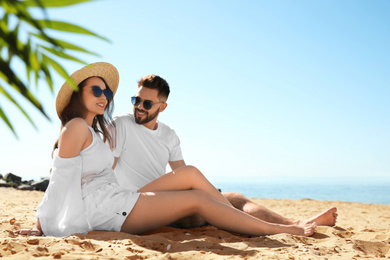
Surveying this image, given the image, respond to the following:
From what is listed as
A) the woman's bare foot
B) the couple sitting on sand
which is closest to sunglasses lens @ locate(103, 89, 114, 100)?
the couple sitting on sand

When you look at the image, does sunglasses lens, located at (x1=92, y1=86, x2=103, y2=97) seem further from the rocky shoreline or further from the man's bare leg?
the rocky shoreline

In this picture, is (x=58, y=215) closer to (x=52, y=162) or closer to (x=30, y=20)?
(x=52, y=162)

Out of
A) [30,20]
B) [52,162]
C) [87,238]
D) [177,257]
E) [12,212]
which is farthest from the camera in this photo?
[12,212]

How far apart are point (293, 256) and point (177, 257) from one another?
867 millimetres

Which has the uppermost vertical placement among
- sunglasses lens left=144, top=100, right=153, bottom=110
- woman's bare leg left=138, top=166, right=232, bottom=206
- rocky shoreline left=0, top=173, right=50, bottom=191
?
sunglasses lens left=144, top=100, right=153, bottom=110

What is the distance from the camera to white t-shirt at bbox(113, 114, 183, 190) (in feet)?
14.3

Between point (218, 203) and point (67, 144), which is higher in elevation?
point (67, 144)

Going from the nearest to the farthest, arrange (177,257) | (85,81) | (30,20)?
(30,20), (177,257), (85,81)

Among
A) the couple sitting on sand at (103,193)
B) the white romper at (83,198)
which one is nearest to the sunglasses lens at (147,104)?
the couple sitting on sand at (103,193)

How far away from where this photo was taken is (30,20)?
1.23 meters

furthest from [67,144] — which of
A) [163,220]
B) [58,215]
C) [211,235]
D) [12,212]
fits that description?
[12,212]

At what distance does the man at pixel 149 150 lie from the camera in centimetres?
428

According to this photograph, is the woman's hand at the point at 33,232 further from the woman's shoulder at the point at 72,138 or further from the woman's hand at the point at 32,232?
the woman's shoulder at the point at 72,138

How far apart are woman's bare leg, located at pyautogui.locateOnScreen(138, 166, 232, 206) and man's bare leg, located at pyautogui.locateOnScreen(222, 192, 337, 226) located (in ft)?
2.24
